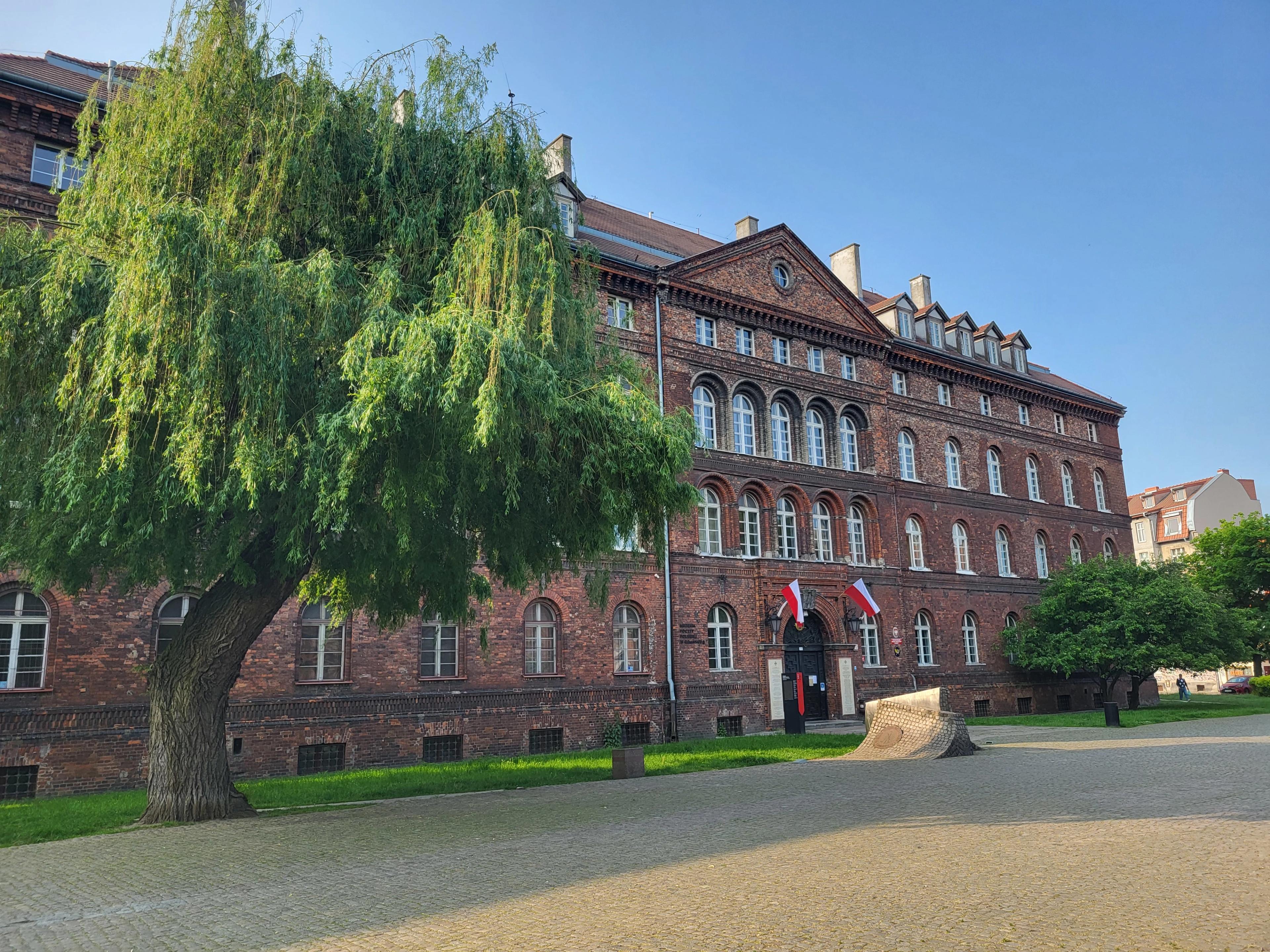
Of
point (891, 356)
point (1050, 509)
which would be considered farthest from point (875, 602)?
point (1050, 509)

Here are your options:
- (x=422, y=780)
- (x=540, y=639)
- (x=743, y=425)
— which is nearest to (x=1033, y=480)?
(x=743, y=425)

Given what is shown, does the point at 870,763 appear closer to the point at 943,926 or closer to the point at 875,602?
the point at 943,926

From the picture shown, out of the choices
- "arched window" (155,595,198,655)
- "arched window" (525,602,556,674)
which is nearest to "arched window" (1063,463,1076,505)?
"arched window" (525,602,556,674)

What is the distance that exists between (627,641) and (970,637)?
13.9 meters

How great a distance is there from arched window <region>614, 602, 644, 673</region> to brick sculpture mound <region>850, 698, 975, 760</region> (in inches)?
266

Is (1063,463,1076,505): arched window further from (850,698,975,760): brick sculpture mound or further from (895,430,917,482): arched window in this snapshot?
(850,698,975,760): brick sculpture mound

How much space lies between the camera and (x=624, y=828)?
31.9 feet

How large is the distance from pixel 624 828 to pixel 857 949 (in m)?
4.69

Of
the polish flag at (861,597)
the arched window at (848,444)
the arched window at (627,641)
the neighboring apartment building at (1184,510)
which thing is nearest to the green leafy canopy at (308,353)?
the arched window at (627,641)

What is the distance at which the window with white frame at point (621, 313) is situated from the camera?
23.8m

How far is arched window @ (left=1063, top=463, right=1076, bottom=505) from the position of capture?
35.7 m

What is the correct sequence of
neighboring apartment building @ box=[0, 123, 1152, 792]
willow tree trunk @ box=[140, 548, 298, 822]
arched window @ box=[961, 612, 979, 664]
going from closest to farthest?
willow tree trunk @ box=[140, 548, 298, 822] < neighboring apartment building @ box=[0, 123, 1152, 792] < arched window @ box=[961, 612, 979, 664]

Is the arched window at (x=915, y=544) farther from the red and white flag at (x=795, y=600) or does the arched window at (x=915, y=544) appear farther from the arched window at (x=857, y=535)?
the red and white flag at (x=795, y=600)

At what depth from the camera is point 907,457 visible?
30.4m
